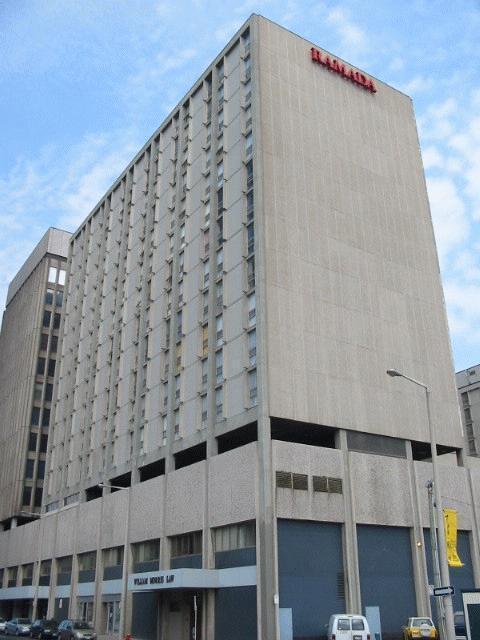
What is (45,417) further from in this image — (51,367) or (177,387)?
(177,387)

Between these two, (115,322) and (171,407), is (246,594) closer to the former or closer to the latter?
(171,407)

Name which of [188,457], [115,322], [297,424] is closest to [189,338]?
[188,457]

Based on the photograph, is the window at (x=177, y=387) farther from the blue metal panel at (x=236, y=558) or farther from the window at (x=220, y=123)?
the window at (x=220, y=123)

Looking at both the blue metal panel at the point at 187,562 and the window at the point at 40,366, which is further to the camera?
the window at the point at 40,366

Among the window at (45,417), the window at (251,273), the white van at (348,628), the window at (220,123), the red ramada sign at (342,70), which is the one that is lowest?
the white van at (348,628)

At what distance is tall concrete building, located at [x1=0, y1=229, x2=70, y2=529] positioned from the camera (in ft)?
290

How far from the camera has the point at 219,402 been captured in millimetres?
47938

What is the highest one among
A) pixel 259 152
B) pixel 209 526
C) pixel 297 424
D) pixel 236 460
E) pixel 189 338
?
pixel 259 152

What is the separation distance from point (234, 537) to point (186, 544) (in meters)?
6.19

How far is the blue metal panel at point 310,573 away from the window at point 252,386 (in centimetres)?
836

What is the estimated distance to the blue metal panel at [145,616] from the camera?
47594 millimetres

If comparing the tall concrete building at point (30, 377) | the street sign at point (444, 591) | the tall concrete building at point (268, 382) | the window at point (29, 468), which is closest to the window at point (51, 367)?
the tall concrete building at point (30, 377)

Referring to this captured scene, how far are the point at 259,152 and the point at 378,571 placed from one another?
1220 inches

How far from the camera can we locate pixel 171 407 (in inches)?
2126
